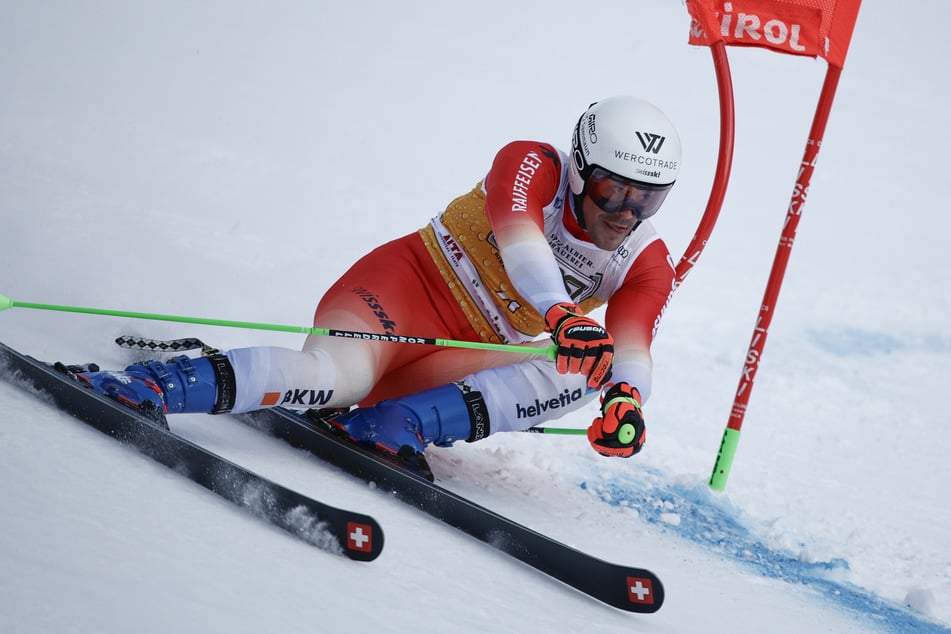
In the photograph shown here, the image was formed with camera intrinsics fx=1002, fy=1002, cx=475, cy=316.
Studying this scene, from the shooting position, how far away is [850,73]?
36.6 feet

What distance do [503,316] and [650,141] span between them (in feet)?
2.46

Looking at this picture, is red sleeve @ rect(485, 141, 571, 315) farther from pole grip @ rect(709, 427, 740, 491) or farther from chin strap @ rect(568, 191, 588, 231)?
pole grip @ rect(709, 427, 740, 491)

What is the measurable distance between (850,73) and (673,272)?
29.7 ft

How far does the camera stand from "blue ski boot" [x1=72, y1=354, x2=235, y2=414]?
2578 millimetres

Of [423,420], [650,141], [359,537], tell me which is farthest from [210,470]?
[650,141]

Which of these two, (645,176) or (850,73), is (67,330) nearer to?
(645,176)

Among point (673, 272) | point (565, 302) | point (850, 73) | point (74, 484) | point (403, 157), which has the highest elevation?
point (850, 73)

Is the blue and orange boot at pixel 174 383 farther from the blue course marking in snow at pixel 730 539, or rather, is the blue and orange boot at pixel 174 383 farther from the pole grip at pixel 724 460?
the pole grip at pixel 724 460

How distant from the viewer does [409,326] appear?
10.5 feet

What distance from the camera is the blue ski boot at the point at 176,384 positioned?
102 inches

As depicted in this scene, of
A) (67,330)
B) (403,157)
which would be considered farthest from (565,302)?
(403,157)

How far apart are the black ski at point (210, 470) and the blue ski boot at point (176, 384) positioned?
7cm

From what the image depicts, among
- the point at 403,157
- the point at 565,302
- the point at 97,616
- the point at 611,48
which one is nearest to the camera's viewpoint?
the point at 97,616

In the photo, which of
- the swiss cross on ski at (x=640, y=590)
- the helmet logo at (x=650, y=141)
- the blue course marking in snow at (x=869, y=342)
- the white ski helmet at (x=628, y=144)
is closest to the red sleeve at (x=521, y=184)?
the white ski helmet at (x=628, y=144)
